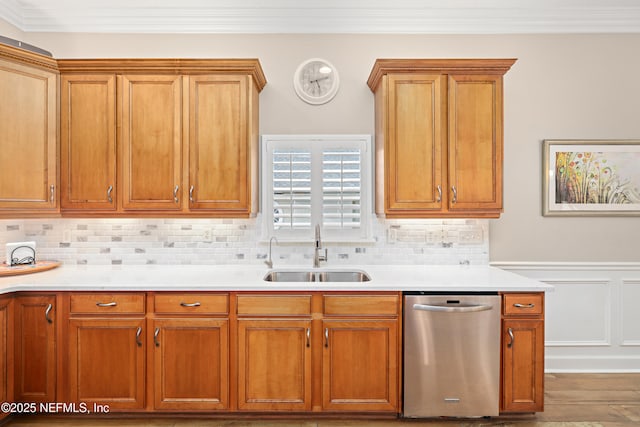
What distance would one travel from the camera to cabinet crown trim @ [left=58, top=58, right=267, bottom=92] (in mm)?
2752

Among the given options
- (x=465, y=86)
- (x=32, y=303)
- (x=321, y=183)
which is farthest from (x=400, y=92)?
(x=32, y=303)

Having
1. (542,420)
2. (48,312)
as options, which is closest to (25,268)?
(48,312)

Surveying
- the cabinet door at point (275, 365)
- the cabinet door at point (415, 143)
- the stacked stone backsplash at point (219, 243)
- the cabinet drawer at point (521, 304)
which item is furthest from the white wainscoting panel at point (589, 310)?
the cabinet door at point (275, 365)

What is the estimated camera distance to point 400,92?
2.80 m

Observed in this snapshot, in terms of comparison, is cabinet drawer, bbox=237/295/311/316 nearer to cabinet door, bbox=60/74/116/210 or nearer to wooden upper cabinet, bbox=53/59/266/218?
wooden upper cabinet, bbox=53/59/266/218

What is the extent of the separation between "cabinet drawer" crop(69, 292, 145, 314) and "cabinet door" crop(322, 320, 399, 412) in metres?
1.22

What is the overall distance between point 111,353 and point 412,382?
1.93m

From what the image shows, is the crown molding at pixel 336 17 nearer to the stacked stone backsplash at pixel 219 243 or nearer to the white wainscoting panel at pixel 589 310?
the stacked stone backsplash at pixel 219 243

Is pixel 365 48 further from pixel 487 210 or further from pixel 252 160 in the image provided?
→ pixel 487 210

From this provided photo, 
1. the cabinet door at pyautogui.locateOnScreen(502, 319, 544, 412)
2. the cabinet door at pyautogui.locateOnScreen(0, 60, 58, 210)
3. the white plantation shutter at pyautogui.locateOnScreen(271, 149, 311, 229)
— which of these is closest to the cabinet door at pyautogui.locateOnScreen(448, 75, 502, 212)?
the cabinet door at pyautogui.locateOnScreen(502, 319, 544, 412)

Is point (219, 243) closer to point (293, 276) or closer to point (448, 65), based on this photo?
point (293, 276)

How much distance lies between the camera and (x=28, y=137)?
2.67 meters

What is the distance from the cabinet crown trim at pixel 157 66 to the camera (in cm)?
275

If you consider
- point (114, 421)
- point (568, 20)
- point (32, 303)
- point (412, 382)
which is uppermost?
point (568, 20)
